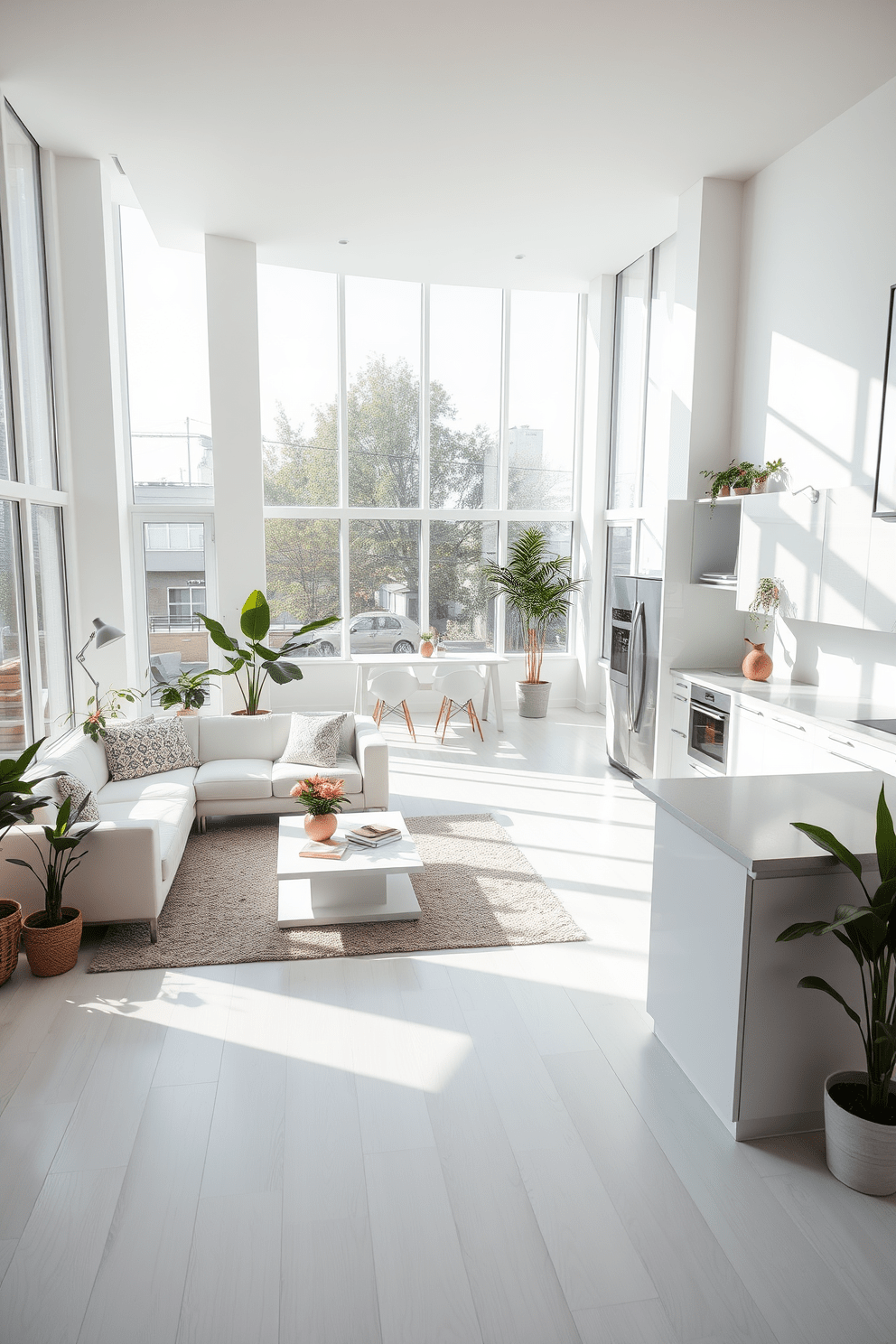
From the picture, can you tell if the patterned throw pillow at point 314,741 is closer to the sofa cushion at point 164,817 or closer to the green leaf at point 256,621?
the sofa cushion at point 164,817

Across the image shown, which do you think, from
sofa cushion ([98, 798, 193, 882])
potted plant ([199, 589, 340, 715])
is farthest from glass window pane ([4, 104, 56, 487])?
sofa cushion ([98, 798, 193, 882])

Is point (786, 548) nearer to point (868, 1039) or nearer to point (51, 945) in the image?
point (868, 1039)

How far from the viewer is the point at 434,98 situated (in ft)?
16.2

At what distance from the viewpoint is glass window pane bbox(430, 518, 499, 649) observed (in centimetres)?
945

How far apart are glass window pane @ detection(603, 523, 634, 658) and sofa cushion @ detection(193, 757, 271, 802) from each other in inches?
159

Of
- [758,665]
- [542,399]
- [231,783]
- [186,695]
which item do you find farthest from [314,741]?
[542,399]

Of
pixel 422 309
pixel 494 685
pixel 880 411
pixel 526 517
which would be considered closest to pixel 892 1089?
pixel 880 411

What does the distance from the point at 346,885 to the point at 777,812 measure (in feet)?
7.52

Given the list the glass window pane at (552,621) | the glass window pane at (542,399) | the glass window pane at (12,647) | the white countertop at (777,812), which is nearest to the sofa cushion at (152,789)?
the glass window pane at (12,647)

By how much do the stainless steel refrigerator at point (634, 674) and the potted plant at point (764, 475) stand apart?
1.01 m

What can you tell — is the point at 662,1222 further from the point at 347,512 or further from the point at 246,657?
the point at 347,512

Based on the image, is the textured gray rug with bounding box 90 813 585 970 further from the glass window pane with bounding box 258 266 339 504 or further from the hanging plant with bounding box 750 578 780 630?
the glass window pane with bounding box 258 266 339 504

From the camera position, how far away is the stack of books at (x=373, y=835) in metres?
4.36

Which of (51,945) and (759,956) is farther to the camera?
(51,945)
